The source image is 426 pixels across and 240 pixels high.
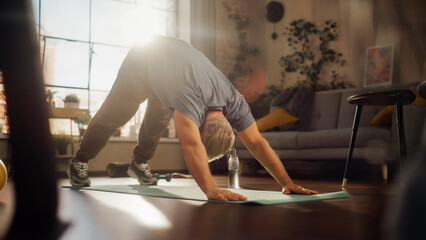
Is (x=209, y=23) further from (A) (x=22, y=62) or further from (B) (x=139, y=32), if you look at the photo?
(A) (x=22, y=62)

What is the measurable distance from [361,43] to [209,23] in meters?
2.11

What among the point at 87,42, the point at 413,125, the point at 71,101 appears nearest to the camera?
the point at 413,125

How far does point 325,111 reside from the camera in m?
4.87

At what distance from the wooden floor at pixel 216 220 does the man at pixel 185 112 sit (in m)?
0.24

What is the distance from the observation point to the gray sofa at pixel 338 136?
10.7 ft

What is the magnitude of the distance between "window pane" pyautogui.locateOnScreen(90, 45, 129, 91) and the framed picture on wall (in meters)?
3.10

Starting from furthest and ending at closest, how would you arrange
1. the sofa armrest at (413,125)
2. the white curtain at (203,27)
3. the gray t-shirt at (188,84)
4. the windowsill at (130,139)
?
the white curtain at (203,27)
the windowsill at (130,139)
the sofa armrest at (413,125)
the gray t-shirt at (188,84)

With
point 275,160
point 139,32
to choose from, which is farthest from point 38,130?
point 139,32

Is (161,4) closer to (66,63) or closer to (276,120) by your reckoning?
(66,63)

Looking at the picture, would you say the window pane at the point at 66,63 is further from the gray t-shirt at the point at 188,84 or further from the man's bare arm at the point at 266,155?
the man's bare arm at the point at 266,155

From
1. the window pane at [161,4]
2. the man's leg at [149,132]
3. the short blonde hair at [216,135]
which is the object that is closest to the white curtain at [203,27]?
the window pane at [161,4]

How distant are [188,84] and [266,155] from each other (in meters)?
0.49

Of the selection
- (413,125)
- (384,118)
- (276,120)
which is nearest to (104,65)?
(276,120)

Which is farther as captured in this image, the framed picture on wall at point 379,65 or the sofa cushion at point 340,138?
the framed picture on wall at point 379,65
